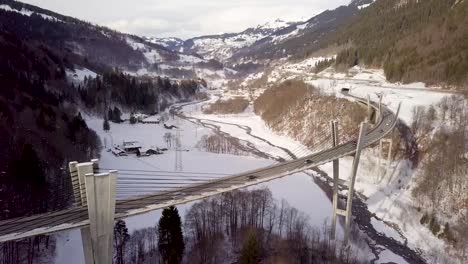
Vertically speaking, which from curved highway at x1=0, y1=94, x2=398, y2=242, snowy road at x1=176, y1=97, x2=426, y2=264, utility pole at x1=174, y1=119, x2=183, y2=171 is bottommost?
snowy road at x1=176, y1=97, x2=426, y2=264

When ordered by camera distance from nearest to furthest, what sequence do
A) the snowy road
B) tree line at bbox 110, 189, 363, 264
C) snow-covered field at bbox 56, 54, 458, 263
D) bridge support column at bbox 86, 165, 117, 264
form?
bridge support column at bbox 86, 165, 117, 264, tree line at bbox 110, 189, 363, 264, the snowy road, snow-covered field at bbox 56, 54, 458, 263

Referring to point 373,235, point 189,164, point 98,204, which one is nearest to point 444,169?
point 373,235

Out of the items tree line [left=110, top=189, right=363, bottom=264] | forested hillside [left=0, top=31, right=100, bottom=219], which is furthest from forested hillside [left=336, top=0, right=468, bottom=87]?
forested hillside [left=0, top=31, right=100, bottom=219]

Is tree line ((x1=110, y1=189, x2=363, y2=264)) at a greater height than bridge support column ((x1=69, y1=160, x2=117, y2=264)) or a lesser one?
lesser

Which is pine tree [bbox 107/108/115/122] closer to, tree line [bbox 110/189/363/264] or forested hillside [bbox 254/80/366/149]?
forested hillside [bbox 254/80/366/149]

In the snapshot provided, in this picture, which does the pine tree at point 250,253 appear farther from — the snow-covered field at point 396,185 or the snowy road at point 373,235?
the snow-covered field at point 396,185

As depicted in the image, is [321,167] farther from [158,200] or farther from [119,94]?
[119,94]
